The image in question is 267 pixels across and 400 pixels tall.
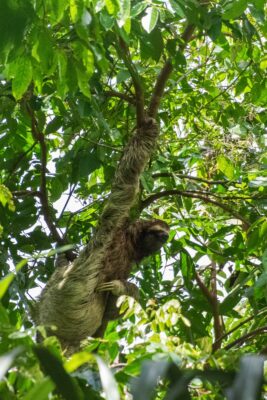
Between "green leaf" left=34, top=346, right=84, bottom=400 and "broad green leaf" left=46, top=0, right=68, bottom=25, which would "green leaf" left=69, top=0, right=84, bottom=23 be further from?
"green leaf" left=34, top=346, right=84, bottom=400

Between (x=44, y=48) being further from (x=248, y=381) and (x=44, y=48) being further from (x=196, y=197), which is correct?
(x=248, y=381)

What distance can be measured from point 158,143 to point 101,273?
1277 millimetres

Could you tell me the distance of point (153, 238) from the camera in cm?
552

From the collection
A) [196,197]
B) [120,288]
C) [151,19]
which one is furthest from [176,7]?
[120,288]

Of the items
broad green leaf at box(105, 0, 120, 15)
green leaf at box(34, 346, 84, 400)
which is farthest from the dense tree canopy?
green leaf at box(34, 346, 84, 400)

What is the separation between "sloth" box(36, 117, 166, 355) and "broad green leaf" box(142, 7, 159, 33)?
1.36 metres

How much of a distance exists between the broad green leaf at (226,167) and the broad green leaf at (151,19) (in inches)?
73.8

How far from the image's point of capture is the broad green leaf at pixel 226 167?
5523 mm

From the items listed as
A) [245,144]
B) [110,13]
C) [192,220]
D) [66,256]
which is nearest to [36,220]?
[66,256]

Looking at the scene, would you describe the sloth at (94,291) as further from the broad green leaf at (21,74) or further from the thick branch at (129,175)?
the broad green leaf at (21,74)

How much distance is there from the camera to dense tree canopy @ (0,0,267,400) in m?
3.68

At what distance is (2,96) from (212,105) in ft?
7.44

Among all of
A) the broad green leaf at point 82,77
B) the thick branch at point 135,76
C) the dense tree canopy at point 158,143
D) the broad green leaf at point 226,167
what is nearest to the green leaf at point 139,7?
the dense tree canopy at point 158,143

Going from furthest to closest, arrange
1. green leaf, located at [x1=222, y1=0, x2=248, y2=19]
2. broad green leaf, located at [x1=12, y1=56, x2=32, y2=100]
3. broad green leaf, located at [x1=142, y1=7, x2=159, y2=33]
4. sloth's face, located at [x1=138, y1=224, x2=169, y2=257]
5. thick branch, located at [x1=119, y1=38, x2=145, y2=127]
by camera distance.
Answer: sloth's face, located at [x1=138, y1=224, x2=169, y2=257] → thick branch, located at [x1=119, y1=38, x2=145, y2=127] → green leaf, located at [x1=222, y1=0, x2=248, y2=19] → broad green leaf, located at [x1=142, y1=7, x2=159, y2=33] → broad green leaf, located at [x1=12, y1=56, x2=32, y2=100]
